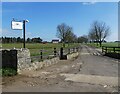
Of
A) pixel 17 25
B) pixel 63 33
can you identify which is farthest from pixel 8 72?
pixel 63 33

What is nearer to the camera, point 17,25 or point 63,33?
point 17,25

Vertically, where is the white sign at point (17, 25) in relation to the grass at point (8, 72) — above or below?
above

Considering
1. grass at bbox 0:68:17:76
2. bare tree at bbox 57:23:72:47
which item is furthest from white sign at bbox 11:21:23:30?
bare tree at bbox 57:23:72:47

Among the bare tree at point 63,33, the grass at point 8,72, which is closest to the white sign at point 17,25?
the grass at point 8,72

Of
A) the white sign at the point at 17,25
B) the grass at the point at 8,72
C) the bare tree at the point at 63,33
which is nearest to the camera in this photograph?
the grass at the point at 8,72

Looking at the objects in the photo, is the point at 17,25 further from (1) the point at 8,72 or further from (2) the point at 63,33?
(2) the point at 63,33

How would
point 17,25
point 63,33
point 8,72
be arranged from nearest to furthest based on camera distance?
point 8,72, point 17,25, point 63,33

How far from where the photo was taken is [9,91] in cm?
832

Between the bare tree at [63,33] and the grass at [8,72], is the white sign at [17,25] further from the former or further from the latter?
the bare tree at [63,33]

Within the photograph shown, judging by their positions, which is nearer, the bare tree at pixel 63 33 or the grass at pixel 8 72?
the grass at pixel 8 72

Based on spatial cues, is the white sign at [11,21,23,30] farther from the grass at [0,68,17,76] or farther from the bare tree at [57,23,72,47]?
the bare tree at [57,23,72,47]

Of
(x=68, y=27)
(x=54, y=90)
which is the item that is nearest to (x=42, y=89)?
(x=54, y=90)

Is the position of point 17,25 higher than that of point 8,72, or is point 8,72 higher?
point 17,25

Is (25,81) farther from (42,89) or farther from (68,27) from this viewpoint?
(68,27)
